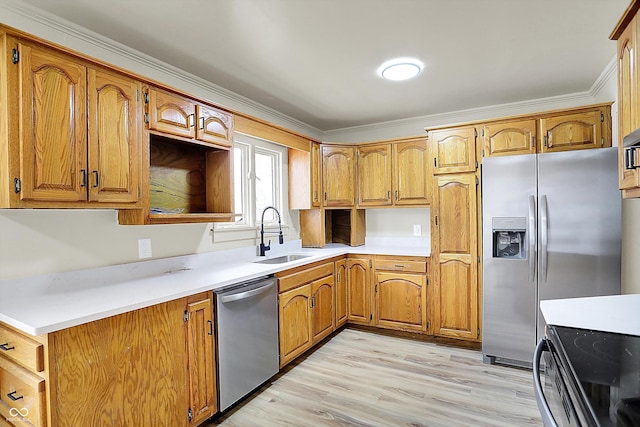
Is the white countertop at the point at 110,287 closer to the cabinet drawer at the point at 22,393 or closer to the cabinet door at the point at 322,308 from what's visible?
the cabinet drawer at the point at 22,393

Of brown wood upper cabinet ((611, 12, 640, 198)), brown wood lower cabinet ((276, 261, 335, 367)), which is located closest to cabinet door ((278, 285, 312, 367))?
brown wood lower cabinet ((276, 261, 335, 367))

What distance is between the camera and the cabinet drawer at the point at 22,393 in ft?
4.60

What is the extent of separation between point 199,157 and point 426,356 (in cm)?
265

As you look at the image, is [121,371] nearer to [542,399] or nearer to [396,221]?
[542,399]

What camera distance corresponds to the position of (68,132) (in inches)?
67.9

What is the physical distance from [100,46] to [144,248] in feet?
4.44

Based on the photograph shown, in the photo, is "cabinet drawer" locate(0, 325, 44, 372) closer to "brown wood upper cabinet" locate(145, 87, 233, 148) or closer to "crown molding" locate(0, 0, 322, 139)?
"brown wood upper cabinet" locate(145, 87, 233, 148)

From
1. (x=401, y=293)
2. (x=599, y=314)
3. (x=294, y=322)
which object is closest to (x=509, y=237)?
(x=401, y=293)

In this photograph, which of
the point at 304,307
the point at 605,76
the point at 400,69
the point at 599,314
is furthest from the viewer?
the point at 304,307

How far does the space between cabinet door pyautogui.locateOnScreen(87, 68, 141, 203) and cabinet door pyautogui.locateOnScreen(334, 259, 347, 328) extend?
86.0 inches

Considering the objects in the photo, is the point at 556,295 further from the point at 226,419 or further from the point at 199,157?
the point at 199,157

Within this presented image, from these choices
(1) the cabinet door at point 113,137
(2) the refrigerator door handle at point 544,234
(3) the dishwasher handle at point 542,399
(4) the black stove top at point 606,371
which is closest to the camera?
(4) the black stove top at point 606,371

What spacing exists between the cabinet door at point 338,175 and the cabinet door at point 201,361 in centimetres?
220

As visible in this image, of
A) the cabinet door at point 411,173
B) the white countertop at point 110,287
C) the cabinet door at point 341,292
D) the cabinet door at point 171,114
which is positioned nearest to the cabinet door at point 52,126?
the cabinet door at point 171,114
